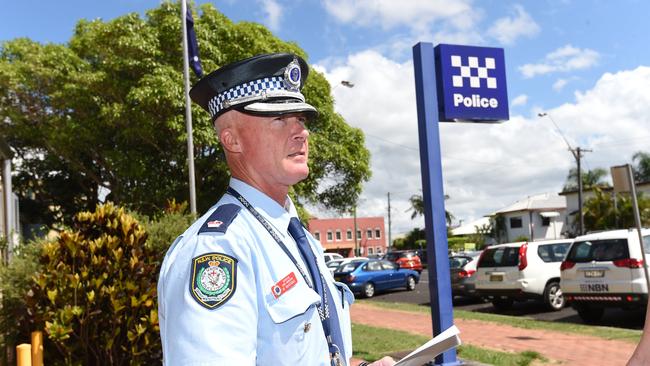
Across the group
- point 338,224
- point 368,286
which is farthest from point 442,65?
point 338,224

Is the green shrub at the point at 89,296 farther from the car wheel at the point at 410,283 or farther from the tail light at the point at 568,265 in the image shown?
the car wheel at the point at 410,283

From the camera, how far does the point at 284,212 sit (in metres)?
1.89

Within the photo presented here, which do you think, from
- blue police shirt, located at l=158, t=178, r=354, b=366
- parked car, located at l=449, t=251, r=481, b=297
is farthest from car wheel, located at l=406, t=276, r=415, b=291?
blue police shirt, located at l=158, t=178, r=354, b=366

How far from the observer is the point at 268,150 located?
1.87m

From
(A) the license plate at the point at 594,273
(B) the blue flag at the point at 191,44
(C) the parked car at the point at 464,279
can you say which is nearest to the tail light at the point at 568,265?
(A) the license plate at the point at 594,273

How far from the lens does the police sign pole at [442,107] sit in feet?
19.1

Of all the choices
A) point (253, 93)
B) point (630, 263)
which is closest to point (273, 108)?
point (253, 93)

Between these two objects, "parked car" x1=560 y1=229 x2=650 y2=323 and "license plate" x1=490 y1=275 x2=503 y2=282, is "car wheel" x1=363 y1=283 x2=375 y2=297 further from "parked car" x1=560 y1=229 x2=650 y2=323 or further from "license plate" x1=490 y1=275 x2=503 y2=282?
"parked car" x1=560 y1=229 x2=650 y2=323

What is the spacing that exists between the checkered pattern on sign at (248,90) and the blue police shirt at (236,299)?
13.4 inches

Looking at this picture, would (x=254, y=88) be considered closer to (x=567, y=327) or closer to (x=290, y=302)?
(x=290, y=302)

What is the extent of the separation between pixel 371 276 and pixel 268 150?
1925 cm

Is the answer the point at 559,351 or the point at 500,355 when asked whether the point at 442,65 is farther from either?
the point at 559,351

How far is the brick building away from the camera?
85625mm

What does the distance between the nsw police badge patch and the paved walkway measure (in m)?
6.77
